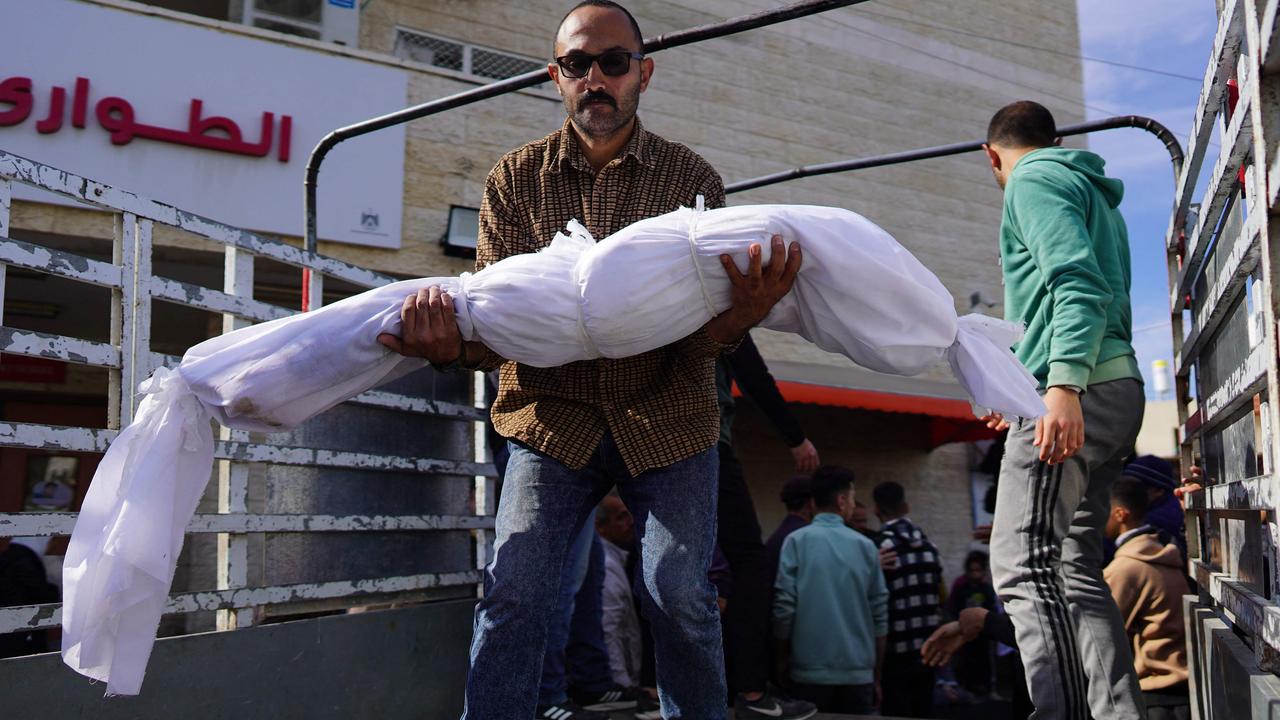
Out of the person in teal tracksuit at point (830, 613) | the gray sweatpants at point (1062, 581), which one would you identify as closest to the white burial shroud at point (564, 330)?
the gray sweatpants at point (1062, 581)

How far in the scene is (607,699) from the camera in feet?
15.4

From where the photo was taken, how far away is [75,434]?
2.92 meters

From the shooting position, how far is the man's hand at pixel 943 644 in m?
4.71

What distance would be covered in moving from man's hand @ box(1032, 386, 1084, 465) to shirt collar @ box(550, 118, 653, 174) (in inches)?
50.7

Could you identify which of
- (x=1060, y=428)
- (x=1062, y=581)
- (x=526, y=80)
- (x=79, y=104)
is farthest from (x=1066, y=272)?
(x=79, y=104)

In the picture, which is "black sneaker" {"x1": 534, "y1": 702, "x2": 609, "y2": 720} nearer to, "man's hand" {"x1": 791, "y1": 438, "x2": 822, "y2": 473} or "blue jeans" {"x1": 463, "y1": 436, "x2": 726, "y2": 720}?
"blue jeans" {"x1": 463, "y1": 436, "x2": 726, "y2": 720}

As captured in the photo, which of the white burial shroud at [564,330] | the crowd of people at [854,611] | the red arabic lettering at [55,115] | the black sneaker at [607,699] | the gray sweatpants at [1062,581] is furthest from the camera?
the red arabic lettering at [55,115]

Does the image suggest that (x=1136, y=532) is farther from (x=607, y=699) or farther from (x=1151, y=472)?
(x=607, y=699)

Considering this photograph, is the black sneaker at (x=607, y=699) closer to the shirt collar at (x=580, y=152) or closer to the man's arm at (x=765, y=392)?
the man's arm at (x=765, y=392)

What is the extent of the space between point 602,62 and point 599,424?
3.02 ft

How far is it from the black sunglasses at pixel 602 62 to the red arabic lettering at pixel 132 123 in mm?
7692

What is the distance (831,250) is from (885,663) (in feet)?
16.3

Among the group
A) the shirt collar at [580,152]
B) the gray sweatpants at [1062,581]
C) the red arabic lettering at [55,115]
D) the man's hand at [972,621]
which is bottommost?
the man's hand at [972,621]

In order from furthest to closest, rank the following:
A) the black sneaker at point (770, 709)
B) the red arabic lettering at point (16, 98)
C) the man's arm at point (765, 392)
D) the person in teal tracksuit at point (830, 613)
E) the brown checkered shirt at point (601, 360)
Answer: the red arabic lettering at point (16, 98) < the person in teal tracksuit at point (830, 613) < the man's arm at point (765, 392) < the black sneaker at point (770, 709) < the brown checkered shirt at point (601, 360)
